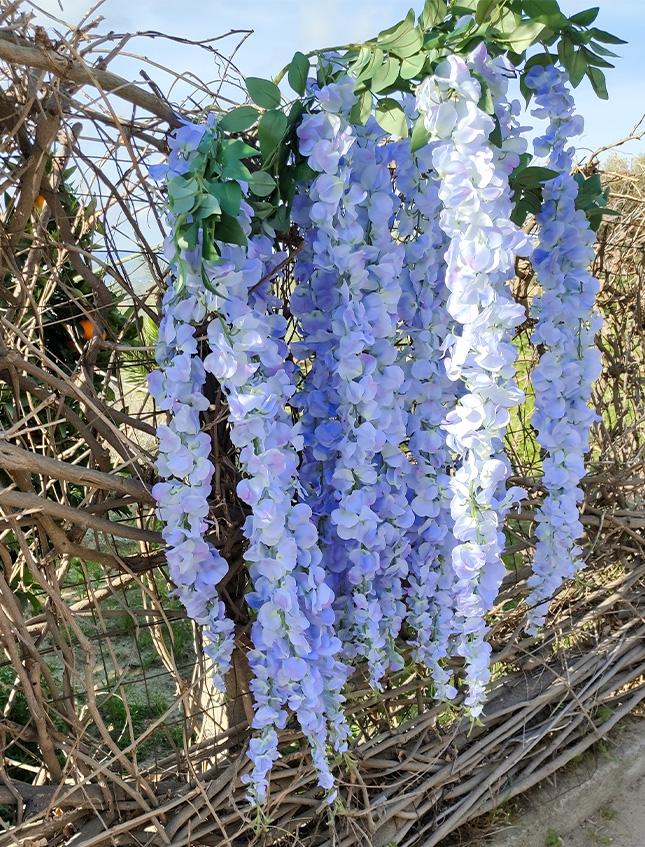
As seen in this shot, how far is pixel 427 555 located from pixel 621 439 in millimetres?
1170

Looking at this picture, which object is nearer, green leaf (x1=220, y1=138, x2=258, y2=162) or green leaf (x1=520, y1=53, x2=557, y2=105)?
green leaf (x1=220, y1=138, x2=258, y2=162)

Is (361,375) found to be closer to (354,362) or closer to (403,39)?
(354,362)

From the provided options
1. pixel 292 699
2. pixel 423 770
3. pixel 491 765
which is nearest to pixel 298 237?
pixel 292 699

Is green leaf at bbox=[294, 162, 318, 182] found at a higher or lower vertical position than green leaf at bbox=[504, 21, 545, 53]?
lower

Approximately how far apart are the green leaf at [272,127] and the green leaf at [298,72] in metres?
0.05

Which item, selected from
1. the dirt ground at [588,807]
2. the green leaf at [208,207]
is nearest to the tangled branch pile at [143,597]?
the dirt ground at [588,807]

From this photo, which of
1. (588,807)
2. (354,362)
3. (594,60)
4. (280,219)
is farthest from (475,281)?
(588,807)

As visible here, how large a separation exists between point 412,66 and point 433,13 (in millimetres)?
118

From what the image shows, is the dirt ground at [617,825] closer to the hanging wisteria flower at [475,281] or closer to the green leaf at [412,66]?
the hanging wisteria flower at [475,281]

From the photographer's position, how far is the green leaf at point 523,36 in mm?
1186

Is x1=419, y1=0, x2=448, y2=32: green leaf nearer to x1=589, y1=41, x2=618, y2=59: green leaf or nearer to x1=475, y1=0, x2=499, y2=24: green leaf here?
x1=475, y1=0, x2=499, y2=24: green leaf

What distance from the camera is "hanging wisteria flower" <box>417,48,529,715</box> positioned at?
112cm

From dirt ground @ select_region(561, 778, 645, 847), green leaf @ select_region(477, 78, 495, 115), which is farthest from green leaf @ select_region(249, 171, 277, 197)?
dirt ground @ select_region(561, 778, 645, 847)

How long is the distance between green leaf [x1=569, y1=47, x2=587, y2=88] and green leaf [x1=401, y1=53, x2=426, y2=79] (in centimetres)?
37
